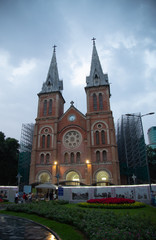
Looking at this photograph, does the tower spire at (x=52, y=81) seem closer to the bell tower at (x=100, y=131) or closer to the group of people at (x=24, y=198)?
the bell tower at (x=100, y=131)

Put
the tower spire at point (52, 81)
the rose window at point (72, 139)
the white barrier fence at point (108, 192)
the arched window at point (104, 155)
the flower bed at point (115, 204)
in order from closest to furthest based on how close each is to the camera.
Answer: the flower bed at point (115, 204)
the white barrier fence at point (108, 192)
the arched window at point (104, 155)
the rose window at point (72, 139)
the tower spire at point (52, 81)

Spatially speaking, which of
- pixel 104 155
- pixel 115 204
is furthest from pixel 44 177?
pixel 115 204

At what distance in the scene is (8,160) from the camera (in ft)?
160

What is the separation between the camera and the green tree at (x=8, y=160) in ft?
154

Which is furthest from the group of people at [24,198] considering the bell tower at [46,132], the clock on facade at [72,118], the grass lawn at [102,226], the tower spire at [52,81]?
the tower spire at [52,81]

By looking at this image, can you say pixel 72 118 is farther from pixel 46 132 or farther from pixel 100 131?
pixel 100 131

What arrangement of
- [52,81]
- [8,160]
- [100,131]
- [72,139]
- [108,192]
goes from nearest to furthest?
1. [108,192]
2. [100,131]
3. [72,139]
4. [8,160]
5. [52,81]

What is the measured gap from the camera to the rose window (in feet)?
133

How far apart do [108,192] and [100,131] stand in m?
17.4

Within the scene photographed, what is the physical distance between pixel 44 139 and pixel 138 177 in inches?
920

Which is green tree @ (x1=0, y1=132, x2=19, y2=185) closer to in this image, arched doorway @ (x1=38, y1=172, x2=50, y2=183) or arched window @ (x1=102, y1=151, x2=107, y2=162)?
arched doorway @ (x1=38, y1=172, x2=50, y2=183)

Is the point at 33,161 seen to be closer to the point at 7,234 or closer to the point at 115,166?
the point at 115,166

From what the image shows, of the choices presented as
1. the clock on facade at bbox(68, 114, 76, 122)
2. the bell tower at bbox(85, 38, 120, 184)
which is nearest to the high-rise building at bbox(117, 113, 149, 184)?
the bell tower at bbox(85, 38, 120, 184)

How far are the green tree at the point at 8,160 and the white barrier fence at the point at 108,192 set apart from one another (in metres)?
26.8
